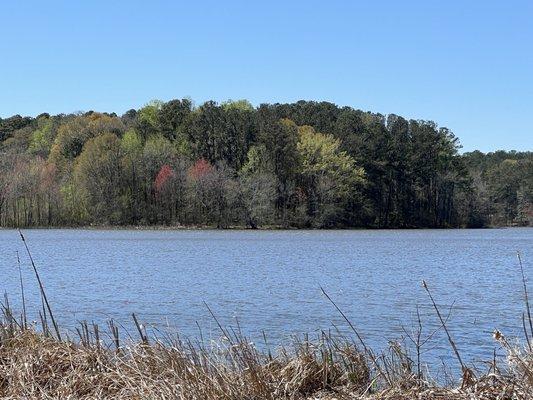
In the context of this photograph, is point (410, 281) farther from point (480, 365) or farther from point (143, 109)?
point (143, 109)

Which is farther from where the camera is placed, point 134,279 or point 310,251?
point 310,251

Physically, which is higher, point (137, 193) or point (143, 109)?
point (143, 109)

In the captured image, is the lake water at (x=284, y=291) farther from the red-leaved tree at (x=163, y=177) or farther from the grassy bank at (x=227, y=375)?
the red-leaved tree at (x=163, y=177)

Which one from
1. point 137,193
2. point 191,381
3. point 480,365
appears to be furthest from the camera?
point 137,193

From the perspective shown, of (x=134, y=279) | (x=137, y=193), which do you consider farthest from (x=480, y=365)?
(x=137, y=193)

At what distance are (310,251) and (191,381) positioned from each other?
147ft

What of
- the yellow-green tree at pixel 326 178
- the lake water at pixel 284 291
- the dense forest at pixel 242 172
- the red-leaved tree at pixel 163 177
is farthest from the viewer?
the yellow-green tree at pixel 326 178

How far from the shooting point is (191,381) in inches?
293

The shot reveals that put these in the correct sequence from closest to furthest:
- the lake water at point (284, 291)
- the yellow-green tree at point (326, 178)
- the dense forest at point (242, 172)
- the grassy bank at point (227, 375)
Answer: the grassy bank at point (227, 375) < the lake water at point (284, 291) < the dense forest at point (242, 172) < the yellow-green tree at point (326, 178)

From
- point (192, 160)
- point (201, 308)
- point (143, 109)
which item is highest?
point (143, 109)

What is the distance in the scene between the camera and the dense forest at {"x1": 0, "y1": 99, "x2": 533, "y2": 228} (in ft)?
326

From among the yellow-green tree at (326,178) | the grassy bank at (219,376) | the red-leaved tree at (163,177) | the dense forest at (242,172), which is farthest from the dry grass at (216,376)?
the yellow-green tree at (326,178)

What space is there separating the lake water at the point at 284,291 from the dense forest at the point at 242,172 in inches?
2089

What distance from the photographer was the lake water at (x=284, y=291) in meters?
18.1
